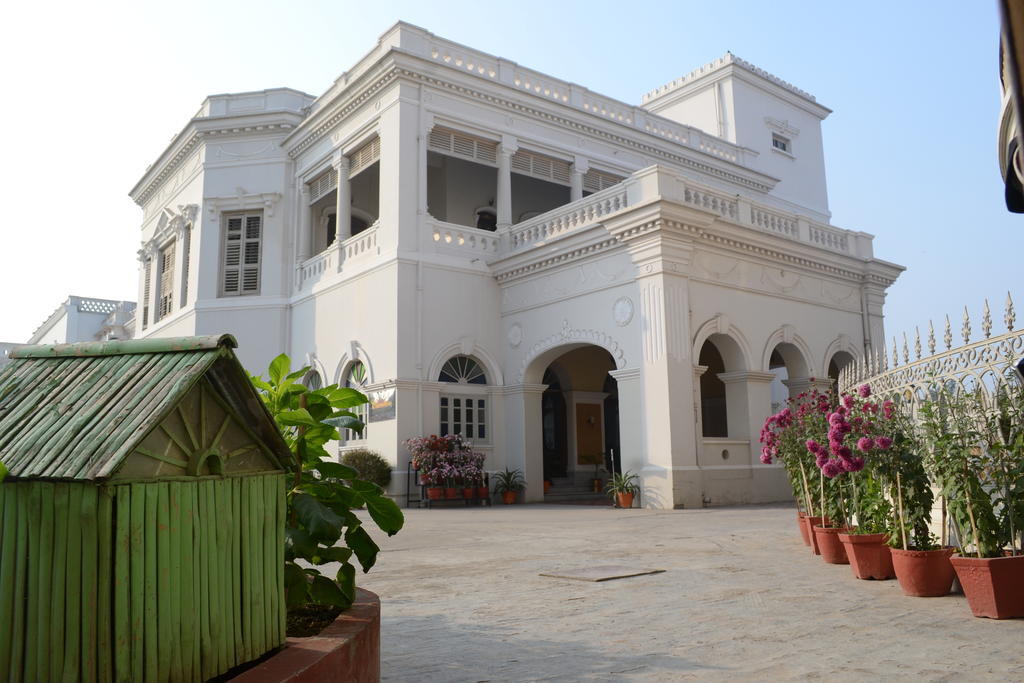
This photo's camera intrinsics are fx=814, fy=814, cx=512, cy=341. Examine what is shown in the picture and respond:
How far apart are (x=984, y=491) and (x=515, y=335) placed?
40.0 ft

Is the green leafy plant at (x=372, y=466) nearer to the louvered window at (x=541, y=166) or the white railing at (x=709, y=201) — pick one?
the louvered window at (x=541, y=166)

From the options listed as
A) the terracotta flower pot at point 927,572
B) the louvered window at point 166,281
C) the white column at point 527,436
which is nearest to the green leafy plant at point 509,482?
the white column at point 527,436

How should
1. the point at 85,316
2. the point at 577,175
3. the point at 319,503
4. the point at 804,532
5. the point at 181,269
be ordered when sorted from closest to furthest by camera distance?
1. the point at 319,503
2. the point at 804,532
3. the point at 577,175
4. the point at 181,269
5. the point at 85,316

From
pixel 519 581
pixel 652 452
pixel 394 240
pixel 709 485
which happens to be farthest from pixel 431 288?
pixel 519 581

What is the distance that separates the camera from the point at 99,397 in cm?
212

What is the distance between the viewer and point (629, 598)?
516 cm

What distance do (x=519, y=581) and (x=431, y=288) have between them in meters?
10.6

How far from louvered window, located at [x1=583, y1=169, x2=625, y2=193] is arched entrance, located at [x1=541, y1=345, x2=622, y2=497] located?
3.85 m

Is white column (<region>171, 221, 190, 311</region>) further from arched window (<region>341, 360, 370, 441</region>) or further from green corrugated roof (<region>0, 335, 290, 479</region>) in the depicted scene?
green corrugated roof (<region>0, 335, 290, 479</region>)

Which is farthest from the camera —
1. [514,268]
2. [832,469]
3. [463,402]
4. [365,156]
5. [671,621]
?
[365,156]

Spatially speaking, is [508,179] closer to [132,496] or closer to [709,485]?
[709,485]

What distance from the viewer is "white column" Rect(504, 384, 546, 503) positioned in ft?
52.5

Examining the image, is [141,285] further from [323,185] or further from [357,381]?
[357,381]

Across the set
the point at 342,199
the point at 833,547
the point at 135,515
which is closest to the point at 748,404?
the point at 833,547
